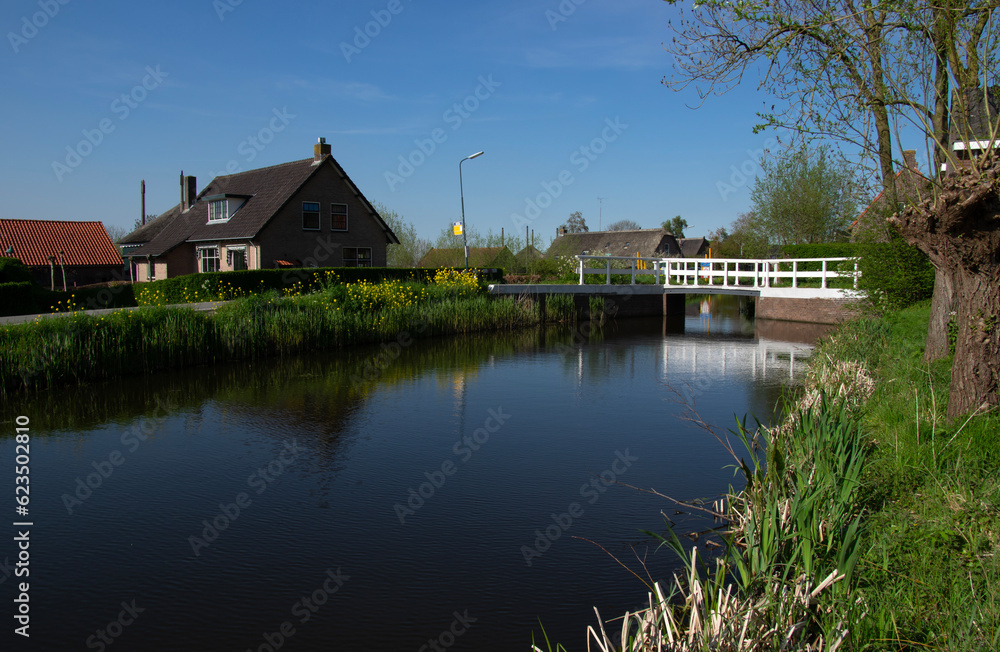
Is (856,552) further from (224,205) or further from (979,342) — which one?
(224,205)

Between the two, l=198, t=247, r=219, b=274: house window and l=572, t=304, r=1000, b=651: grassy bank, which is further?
l=198, t=247, r=219, b=274: house window

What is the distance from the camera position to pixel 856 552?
3.62 m

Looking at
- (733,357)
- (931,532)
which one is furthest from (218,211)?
(931,532)

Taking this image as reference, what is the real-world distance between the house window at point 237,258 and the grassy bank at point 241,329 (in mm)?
9395

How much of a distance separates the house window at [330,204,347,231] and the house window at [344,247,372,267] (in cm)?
100

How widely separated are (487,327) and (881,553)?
1757 cm

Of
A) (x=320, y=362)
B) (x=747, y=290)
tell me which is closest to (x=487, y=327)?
(x=320, y=362)

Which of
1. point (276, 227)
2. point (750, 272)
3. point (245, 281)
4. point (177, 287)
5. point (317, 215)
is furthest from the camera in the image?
point (317, 215)

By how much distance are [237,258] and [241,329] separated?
16.2 meters

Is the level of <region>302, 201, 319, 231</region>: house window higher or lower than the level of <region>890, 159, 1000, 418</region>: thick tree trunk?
higher

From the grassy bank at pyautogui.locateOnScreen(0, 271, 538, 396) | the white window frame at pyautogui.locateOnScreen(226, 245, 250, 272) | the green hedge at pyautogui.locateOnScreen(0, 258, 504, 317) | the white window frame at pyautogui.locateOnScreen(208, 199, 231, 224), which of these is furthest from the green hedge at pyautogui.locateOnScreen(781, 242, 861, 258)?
the white window frame at pyautogui.locateOnScreen(208, 199, 231, 224)

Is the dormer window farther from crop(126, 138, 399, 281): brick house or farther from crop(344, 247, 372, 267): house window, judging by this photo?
crop(344, 247, 372, 267): house window

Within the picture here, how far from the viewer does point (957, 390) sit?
5.49m

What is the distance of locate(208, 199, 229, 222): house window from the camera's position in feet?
101
